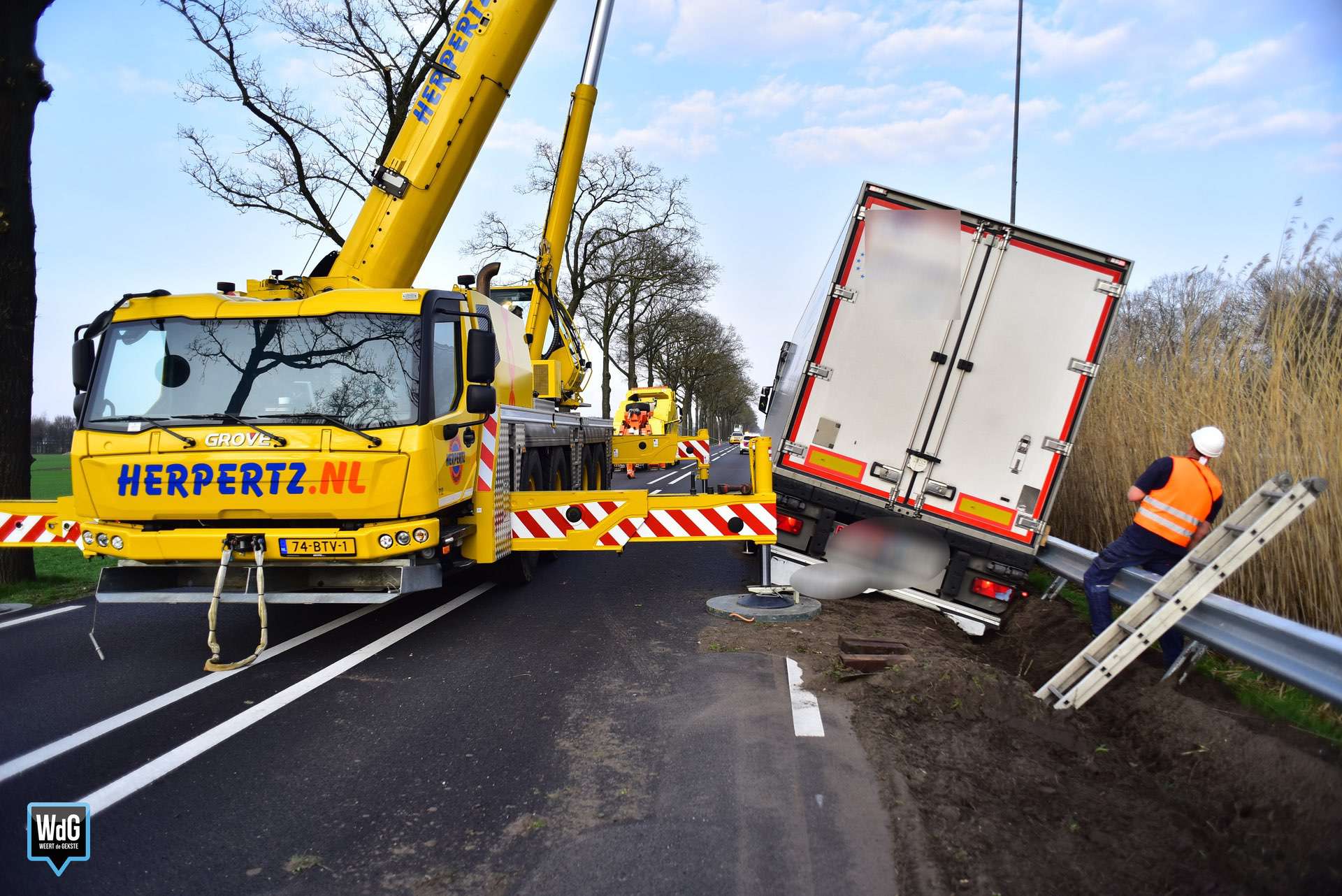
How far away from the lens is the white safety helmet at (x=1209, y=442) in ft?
17.1

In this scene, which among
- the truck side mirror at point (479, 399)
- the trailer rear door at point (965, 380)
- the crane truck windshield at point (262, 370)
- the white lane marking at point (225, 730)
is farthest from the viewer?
the trailer rear door at point (965, 380)

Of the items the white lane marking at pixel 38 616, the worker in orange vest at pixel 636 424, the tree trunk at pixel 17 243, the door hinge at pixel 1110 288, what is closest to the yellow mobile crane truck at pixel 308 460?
the white lane marking at pixel 38 616

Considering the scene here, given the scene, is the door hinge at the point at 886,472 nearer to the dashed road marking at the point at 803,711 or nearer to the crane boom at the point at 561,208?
the dashed road marking at the point at 803,711

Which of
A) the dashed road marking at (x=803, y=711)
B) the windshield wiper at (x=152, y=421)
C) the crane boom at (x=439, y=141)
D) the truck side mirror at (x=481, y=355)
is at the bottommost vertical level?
the dashed road marking at (x=803, y=711)

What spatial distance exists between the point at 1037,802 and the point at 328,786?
306cm

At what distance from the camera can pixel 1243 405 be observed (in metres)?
5.97

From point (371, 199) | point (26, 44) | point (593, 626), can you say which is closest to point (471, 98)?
point (371, 199)

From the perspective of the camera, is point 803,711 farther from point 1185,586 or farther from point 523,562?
point 523,562

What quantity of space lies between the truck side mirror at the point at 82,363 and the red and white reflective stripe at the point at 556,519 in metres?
3.14

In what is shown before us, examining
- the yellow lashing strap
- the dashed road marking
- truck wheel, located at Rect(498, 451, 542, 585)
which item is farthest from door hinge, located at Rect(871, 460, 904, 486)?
the yellow lashing strap

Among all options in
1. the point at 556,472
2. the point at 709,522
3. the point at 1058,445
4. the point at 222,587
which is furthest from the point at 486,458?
the point at 1058,445

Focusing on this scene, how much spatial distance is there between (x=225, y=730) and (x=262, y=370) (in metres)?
2.51

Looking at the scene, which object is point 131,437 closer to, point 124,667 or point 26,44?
point 124,667

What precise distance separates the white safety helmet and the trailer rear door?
1.00 metres
